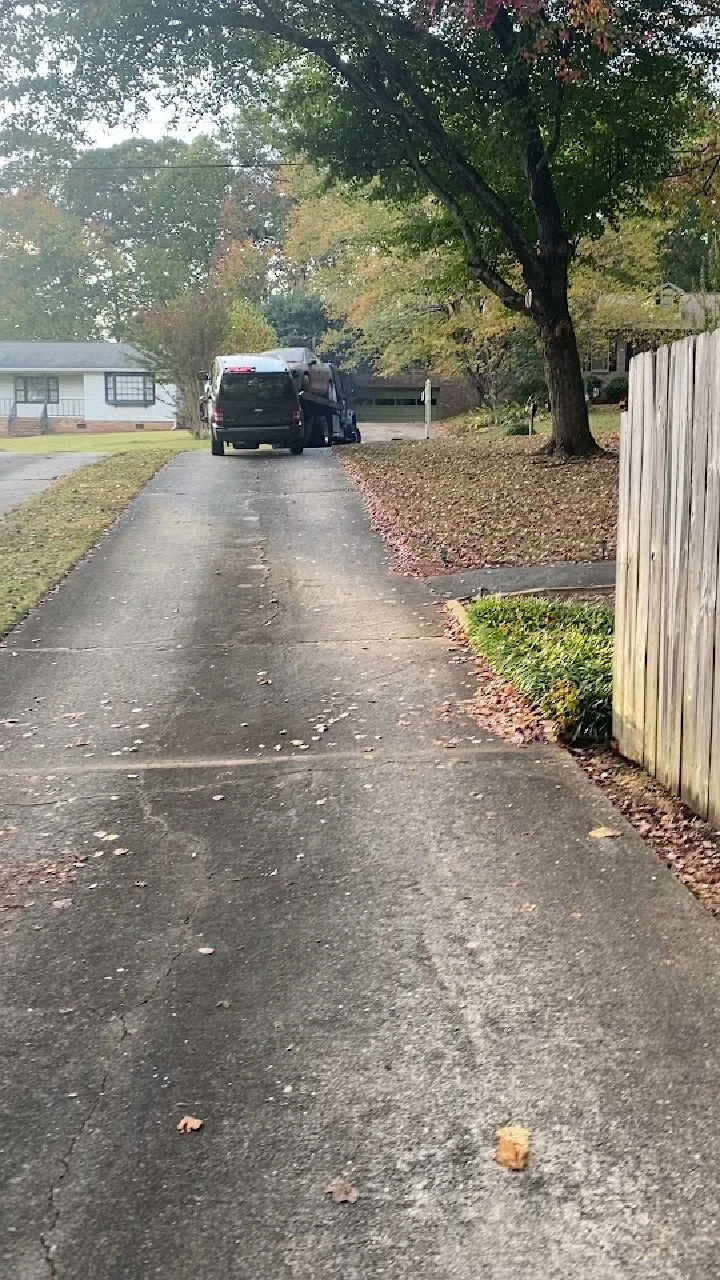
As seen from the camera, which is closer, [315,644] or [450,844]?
[450,844]

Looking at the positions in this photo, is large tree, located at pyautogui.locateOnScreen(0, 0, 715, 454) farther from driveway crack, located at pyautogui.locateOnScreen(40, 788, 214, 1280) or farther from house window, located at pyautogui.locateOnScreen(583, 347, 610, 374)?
driveway crack, located at pyautogui.locateOnScreen(40, 788, 214, 1280)

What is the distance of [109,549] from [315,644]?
5653 millimetres

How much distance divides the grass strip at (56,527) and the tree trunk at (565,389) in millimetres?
6834

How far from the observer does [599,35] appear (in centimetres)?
1594

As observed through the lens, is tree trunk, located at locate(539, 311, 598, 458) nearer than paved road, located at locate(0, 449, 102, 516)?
No

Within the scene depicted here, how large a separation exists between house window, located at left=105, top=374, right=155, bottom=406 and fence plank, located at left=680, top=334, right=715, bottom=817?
54.4m

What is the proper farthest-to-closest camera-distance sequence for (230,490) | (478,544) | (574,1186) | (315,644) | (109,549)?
(230,490) < (109,549) < (478,544) < (315,644) < (574,1186)

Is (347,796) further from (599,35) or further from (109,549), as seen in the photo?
(599,35)

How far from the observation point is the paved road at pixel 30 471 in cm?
2071

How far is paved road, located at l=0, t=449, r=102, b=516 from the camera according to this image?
815 inches

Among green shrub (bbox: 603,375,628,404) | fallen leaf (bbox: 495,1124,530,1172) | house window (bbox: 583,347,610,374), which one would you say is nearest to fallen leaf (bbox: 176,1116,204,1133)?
fallen leaf (bbox: 495,1124,530,1172)

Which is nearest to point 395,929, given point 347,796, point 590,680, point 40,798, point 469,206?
point 347,796

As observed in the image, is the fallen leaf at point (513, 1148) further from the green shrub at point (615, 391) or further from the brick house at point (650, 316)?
the green shrub at point (615, 391)

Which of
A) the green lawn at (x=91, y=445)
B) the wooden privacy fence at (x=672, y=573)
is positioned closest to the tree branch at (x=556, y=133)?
the green lawn at (x=91, y=445)
